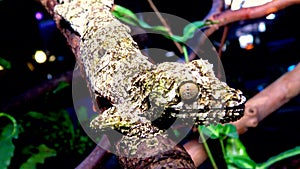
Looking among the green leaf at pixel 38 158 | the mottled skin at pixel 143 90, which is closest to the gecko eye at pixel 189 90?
the mottled skin at pixel 143 90

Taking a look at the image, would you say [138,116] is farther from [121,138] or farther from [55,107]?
[55,107]

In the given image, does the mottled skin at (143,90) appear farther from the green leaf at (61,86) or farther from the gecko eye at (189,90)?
the green leaf at (61,86)

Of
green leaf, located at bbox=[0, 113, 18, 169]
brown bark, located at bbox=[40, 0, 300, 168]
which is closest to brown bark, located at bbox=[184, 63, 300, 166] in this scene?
brown bark, located at bbox=[40, 0, 300, 168]

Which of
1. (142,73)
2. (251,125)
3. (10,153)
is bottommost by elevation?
A: (10,153)

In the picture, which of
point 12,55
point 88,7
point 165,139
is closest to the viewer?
point 165,139

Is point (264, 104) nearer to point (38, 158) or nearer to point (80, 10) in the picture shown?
point (80, 10)

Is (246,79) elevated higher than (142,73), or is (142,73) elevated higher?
(142,73)

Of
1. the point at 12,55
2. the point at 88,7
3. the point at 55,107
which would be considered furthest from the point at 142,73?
the point at 12,55
